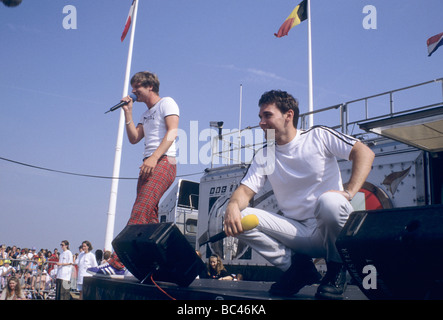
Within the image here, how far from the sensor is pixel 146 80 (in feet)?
12.1

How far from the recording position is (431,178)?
5.28 m

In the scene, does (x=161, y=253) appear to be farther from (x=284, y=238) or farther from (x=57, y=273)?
(x=57, y=273)

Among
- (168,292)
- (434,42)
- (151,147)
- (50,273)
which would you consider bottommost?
(50,273)

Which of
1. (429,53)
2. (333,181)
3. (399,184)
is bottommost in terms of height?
(333,181)

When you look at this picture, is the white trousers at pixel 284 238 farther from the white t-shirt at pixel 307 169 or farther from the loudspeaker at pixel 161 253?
the loudspeaker at pixel 161 253

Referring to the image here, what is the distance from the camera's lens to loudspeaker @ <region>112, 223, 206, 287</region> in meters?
2.71

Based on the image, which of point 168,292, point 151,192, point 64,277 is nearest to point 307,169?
point 168,292

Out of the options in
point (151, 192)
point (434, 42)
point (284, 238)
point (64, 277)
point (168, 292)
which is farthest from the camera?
point (64, 277)

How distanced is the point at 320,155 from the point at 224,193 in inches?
223

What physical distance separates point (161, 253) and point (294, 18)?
12520 millimetres

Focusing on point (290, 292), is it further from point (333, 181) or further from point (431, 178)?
point (431, 178)
